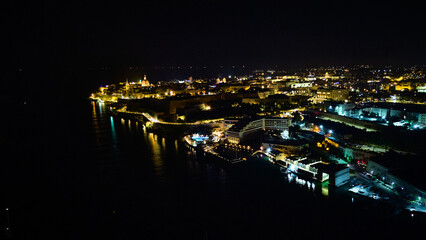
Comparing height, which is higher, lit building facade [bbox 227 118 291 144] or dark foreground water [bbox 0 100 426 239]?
lit building facade [bbox 227 118 291 144]

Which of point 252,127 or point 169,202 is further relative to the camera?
point 252,127

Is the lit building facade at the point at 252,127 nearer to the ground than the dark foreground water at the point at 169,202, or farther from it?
→ farther from it

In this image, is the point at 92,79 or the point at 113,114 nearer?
the point at 113,114

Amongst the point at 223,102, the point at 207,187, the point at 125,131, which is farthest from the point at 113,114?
the point at 207,187

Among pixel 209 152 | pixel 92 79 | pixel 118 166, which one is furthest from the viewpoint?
pixel 92 79

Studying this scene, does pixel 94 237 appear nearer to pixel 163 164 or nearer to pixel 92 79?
pixel 163 164

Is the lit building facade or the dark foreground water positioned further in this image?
the lit building facade

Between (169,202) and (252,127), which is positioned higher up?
(252,127)

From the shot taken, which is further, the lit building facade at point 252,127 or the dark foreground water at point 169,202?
the lit building facade at point 252,127
